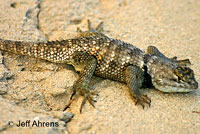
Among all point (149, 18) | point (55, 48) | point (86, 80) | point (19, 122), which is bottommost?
point (19, 122)

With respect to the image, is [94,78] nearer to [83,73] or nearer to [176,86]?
[83,73]

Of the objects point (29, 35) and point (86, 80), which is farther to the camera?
point (29, 35)

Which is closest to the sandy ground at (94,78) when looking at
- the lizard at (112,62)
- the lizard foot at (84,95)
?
the lizard foot at (84,95)

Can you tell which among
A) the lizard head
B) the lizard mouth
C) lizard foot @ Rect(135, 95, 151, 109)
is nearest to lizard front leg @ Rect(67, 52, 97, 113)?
lizard foot @ Rect(135, 95, 151, 109)

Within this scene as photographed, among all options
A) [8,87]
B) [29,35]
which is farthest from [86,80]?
[29,35]

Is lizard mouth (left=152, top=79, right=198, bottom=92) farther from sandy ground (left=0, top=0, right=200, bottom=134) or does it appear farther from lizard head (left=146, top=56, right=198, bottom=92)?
sandy ground (left=0, top=0, right=200, bottom=134)

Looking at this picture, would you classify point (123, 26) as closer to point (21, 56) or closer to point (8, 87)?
point (21, 56)

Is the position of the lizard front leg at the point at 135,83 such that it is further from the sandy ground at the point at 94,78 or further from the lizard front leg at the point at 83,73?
the lizard front leg at the point at 83,73
